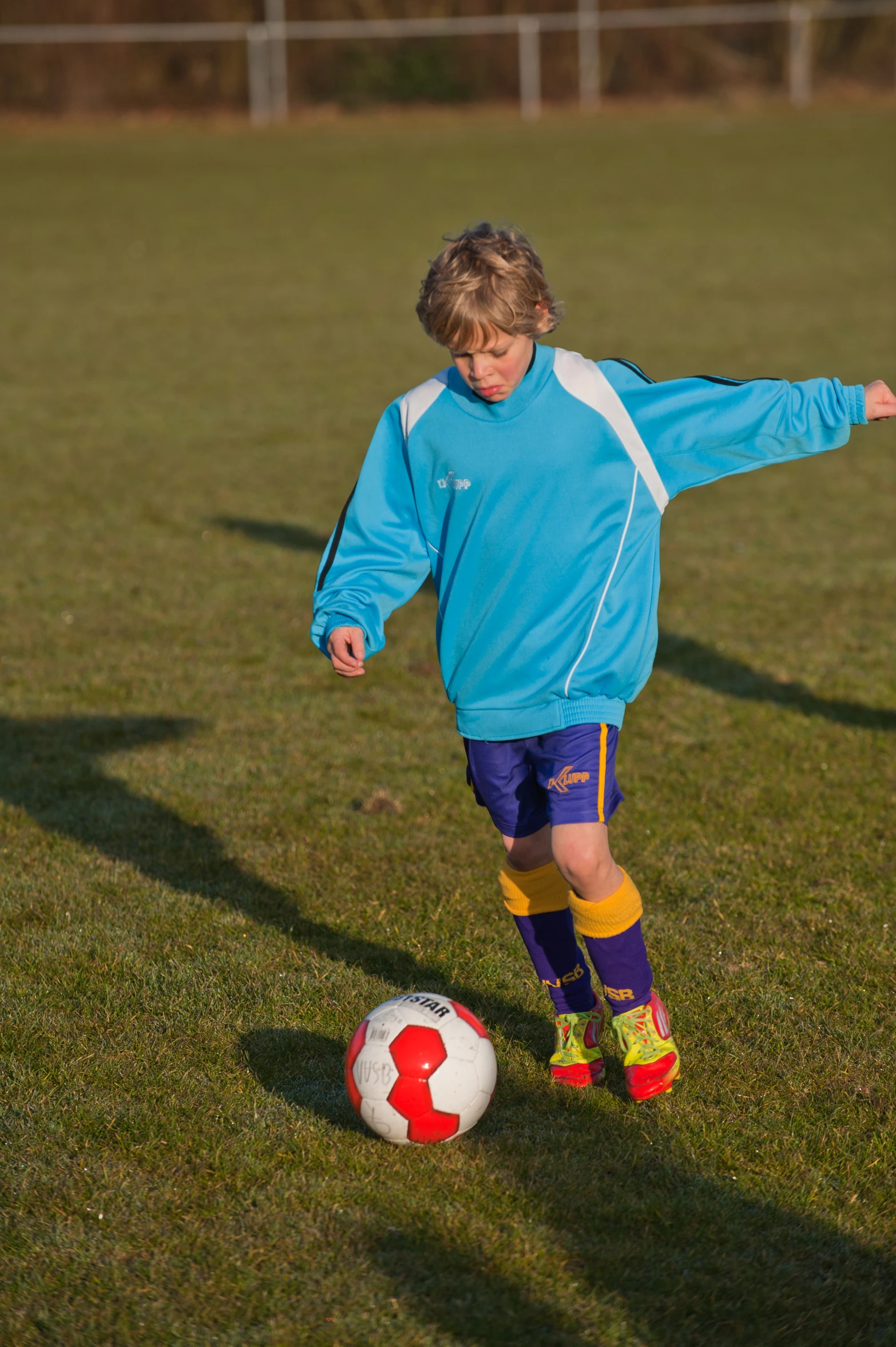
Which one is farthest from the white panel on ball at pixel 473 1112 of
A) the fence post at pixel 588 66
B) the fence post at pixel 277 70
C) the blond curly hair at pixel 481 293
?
the fence post at pixel 588 66

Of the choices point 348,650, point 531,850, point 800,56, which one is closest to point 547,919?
point 531,850

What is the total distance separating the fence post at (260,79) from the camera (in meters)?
31.8

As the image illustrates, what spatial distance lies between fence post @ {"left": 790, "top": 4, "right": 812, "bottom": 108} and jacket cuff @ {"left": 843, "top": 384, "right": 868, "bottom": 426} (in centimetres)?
3324

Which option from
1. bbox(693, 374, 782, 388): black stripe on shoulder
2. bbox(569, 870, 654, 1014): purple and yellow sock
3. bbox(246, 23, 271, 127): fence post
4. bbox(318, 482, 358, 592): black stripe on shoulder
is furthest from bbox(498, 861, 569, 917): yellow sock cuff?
bbox(246, 23, 271, 127): fence post

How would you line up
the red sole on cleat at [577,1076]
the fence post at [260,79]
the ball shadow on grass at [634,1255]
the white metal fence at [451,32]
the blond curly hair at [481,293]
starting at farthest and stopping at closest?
the fence post at [260,79] < the white metal fence at [451,32] < the red sole on cleat at [577,1076] < the blond curly hair at [481,293] < the ball shadow on grass at [634,1255]

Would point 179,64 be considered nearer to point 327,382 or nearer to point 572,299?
point 572,299

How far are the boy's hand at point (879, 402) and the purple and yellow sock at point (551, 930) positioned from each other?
1227 millimetres

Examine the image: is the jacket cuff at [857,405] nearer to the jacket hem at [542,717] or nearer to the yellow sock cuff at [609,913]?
the jacket hem at [542,717]

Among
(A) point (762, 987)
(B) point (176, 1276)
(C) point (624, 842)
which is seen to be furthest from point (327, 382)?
(B) point (176, 1276)

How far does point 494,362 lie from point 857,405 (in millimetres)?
772

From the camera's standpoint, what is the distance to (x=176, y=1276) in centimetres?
284

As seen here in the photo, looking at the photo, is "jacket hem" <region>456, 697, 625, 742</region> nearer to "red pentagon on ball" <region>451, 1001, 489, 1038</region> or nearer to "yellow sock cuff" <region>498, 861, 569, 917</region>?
"yellow sock cuff" <region>498, 861, 569, 917</region>

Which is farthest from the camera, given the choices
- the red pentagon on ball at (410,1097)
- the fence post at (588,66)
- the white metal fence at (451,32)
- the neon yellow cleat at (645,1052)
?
the fence post at (588,66)

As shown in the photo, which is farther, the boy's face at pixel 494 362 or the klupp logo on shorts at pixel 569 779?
the klupp logo on shorts at pixel 569 779
